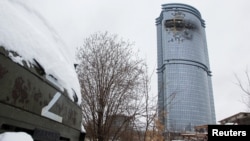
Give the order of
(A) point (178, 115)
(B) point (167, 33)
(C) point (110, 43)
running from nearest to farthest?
(C) point (110, 43)
(A) point (178, 115)
(B) point (167, 33)

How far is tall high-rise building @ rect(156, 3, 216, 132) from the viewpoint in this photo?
104m

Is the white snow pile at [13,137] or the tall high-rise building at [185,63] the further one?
the tall high-rise building at [185,63]

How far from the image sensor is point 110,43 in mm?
10633

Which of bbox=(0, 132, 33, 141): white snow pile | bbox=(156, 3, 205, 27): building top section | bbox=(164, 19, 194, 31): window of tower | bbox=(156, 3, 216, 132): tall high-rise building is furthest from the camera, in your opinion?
bbox=(156, 3, 205, 27): building top section

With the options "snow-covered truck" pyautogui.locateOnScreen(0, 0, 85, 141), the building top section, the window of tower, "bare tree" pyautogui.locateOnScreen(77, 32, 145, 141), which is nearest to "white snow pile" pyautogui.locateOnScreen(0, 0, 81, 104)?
"snow-covered truck" pyautogui.locateOnScreen(0, 0, 85, 141)

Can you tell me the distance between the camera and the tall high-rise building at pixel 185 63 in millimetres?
104125

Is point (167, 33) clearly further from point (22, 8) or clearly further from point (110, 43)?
point (22, 8)

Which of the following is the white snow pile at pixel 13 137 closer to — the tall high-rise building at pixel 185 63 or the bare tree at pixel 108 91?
the bare tree at pixel 108 91

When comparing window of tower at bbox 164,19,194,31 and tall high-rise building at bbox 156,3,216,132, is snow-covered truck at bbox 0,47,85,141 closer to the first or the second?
tall high-rise building at bbox 156,3,216,132

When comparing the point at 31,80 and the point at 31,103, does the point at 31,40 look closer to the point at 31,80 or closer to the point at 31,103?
the point at 31,80

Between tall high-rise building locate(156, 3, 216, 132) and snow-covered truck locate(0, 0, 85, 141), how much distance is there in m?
91.1

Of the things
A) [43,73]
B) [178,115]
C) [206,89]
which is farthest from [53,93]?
[206,89]

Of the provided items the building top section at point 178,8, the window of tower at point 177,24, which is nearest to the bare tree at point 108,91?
the window of tower at point 177,24

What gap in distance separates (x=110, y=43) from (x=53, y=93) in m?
8.51
